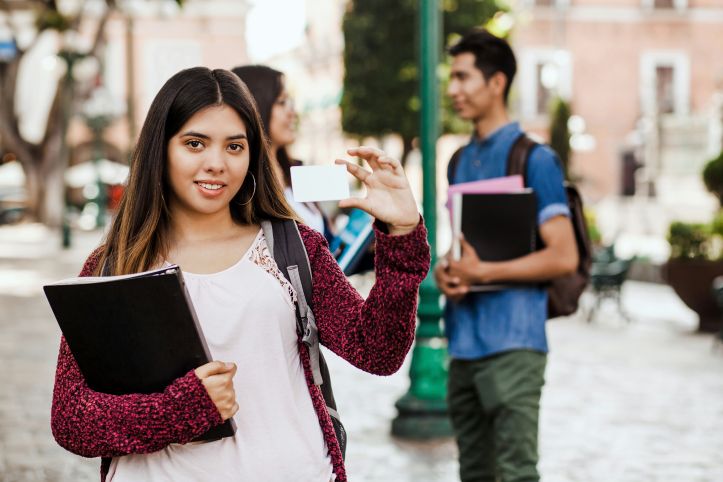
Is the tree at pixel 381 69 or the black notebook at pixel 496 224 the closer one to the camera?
the black notebook at pixel 496 224

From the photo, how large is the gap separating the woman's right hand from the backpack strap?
231mm

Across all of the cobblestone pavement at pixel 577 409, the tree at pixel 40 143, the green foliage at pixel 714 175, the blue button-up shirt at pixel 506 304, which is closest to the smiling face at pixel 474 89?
the blue button-up shirt at pixel 506 304

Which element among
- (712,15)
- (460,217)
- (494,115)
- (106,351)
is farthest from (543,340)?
(712,15)

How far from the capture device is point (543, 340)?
4.22m

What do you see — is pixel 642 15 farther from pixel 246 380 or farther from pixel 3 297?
pixel 246 380

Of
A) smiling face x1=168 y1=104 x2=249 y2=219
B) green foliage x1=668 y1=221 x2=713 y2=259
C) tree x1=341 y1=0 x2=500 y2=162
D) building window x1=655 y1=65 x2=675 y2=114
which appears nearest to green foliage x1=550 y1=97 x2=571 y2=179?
tree x1=341 y1=0 x2=500 y2=162

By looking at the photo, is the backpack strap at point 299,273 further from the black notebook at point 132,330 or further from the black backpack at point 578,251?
the black backpack at point 578,251

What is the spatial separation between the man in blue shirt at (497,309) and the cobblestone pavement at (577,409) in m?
2.09

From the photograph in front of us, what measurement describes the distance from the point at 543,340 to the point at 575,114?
40514 mm

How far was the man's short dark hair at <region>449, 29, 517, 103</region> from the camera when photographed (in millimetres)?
4461

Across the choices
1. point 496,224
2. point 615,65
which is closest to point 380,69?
point 615,65

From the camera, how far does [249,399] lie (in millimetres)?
2402

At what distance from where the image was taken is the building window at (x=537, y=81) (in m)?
44.0

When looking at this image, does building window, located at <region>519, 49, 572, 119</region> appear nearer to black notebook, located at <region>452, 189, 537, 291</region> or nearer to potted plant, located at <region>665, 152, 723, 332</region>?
potted plant, located at <region>665, 152, 723, 332</region>
